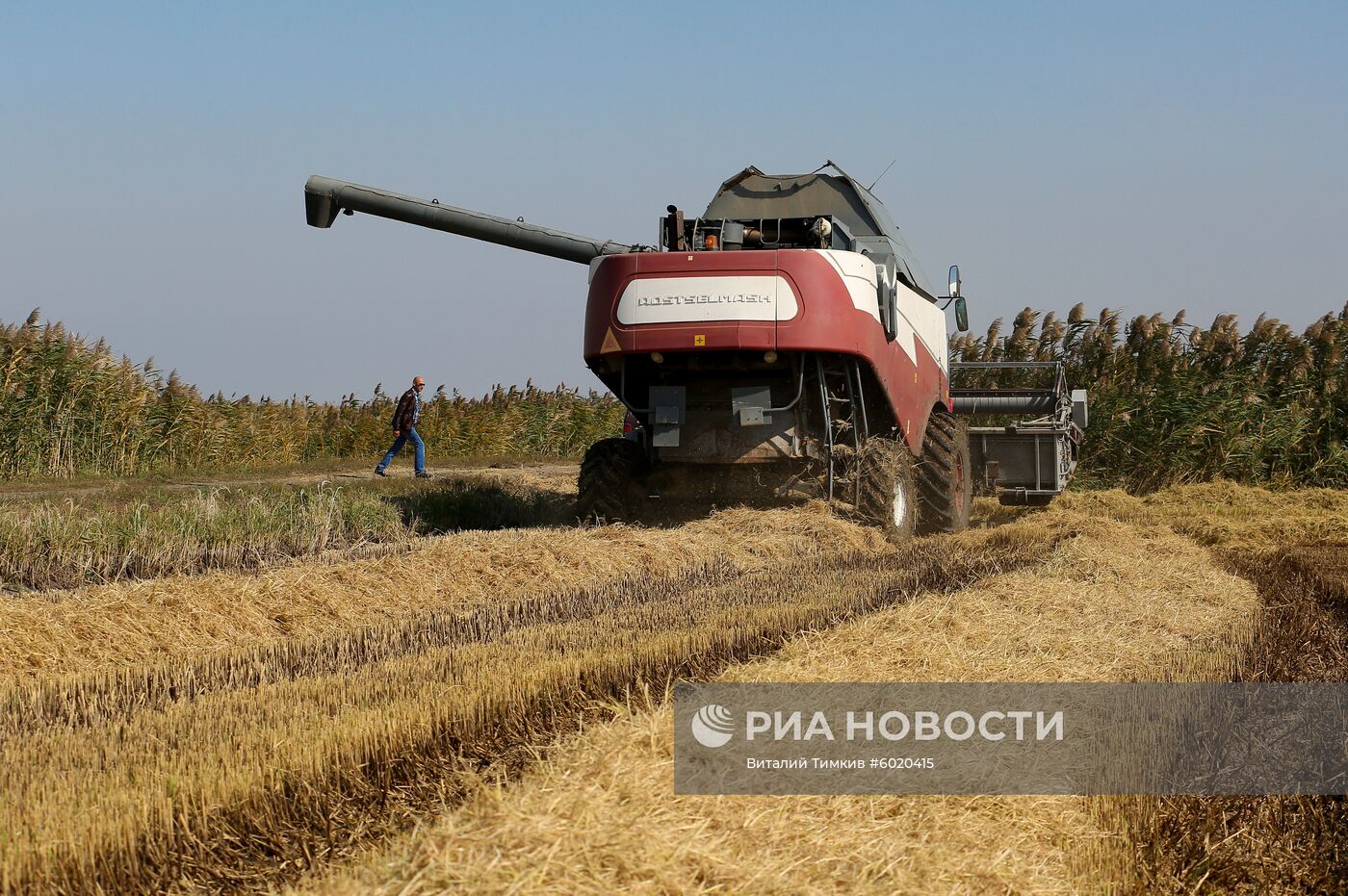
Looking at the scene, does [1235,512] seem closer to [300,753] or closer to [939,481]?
[939,481]

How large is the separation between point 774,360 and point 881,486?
1.35 m

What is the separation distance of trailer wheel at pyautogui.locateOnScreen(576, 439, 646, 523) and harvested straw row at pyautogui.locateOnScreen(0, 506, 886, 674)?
0.53 m

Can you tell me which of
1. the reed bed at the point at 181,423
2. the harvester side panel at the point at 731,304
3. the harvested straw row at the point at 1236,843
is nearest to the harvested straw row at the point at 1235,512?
the harvester side panel at the point at 731,304

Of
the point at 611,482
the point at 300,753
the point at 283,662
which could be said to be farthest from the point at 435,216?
the point at 300,753

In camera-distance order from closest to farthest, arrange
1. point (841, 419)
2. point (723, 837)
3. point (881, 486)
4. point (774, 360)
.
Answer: point (723, 837), point (774, 360), point (881, 486), point (841, 419)

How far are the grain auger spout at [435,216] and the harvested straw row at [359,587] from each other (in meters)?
3.34

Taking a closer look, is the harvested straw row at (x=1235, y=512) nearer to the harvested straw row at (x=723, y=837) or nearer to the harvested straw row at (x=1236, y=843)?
the harvested straw row at (x=723, y=837)

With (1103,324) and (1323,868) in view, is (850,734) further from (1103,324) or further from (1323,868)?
(1103,324)

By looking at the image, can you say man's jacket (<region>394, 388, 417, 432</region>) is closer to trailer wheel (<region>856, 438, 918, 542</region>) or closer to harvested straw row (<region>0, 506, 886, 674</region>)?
harvested straw row (<region>0, 506, 886, 674</region>)

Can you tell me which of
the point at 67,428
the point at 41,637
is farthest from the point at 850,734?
the point at 67,428

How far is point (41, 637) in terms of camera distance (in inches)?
232

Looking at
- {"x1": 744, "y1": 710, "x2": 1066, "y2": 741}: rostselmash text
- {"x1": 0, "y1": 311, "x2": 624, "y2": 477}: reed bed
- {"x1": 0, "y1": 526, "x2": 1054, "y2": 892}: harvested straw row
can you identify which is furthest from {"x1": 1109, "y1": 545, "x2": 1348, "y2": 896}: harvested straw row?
{"x1": 0, "y1": 311, "x2": 624, "y2": 477}: reed bed

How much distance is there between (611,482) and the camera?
10.4 meters

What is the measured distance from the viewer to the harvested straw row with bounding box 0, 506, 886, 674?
6004mm
